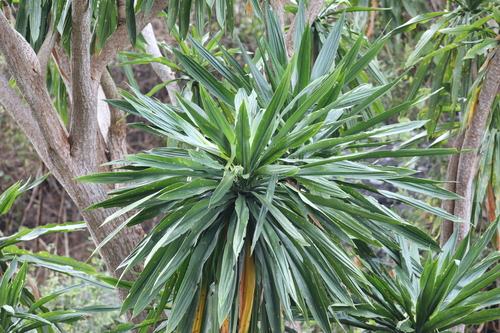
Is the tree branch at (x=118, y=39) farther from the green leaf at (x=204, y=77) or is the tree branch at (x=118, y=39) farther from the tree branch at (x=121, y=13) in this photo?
the green leaf at (x=204, y=77)

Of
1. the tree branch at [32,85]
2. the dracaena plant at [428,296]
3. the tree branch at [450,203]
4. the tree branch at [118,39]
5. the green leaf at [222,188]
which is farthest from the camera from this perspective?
the tree branch at [450,203]

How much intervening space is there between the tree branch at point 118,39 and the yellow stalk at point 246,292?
89cm

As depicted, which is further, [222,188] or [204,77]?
[204,77]

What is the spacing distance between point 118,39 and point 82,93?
0.25 metres

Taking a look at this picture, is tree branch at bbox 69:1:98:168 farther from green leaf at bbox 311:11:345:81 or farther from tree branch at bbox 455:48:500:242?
tree branch at bbox 455:48:500:242

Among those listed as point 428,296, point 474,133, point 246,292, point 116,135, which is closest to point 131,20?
point 116,135

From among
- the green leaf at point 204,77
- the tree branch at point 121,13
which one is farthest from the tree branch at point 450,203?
the tree branch at point 121,13

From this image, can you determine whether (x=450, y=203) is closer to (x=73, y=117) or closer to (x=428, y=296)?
(x=428, y=296)

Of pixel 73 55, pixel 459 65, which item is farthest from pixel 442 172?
pixel 73 55

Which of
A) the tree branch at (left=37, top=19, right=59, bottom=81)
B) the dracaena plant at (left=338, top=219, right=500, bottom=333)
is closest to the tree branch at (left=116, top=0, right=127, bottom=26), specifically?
the tree branch at (left=37, top=19, right=59, bottom=81)

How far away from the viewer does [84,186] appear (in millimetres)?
1656

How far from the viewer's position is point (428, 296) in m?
1.42

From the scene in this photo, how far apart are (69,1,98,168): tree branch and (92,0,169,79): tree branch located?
0.10 m

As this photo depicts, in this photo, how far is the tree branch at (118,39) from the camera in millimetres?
1772
